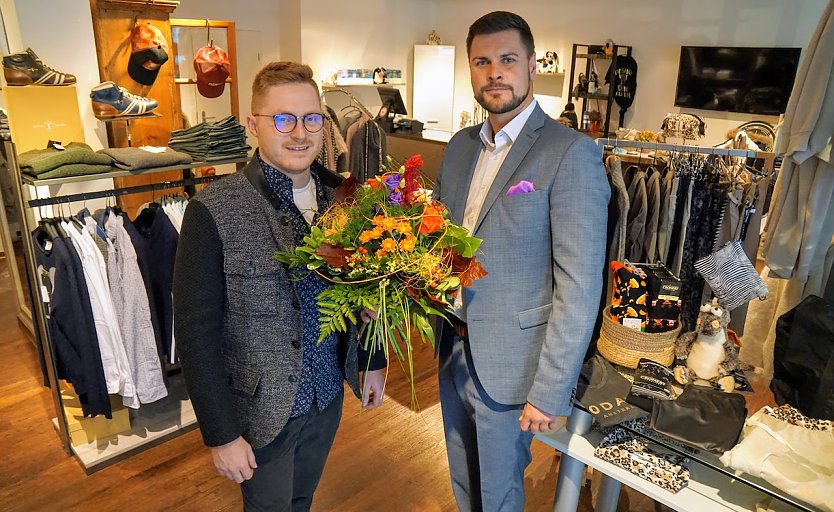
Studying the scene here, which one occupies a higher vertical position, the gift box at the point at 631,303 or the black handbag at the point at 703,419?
the gift box at the point at 631,303

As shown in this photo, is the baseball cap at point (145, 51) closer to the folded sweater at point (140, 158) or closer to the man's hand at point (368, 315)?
the folded sweater at point (140, 158)

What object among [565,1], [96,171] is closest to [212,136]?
[96,171]

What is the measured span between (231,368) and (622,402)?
1.06 metres

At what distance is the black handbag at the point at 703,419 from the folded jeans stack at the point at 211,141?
7.68 feet

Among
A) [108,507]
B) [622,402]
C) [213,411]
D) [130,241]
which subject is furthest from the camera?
[130,241]

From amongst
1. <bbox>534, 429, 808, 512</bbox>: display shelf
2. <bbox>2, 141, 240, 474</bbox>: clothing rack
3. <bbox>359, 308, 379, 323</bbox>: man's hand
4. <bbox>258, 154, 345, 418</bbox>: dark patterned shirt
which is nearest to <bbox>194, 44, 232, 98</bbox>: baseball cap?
<bbox>2, 141, 240, 474</bbox>: clothing rack

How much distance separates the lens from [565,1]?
776cm

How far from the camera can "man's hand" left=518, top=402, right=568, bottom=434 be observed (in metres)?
1.52

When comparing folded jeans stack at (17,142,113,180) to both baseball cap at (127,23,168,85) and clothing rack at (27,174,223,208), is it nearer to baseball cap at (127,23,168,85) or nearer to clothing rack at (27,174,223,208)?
clothing rack at (27,174,223,208)

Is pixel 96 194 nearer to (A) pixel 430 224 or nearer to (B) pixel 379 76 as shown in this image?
(A) pixel 430 224

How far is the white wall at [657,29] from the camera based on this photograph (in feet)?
19.7

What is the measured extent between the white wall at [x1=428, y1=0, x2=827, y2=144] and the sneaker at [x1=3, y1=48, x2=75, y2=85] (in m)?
6.55

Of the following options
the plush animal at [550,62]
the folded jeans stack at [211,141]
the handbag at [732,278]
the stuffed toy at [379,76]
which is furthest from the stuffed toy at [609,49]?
the handbag at [732,278]

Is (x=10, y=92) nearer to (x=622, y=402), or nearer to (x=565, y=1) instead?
(x=622, y=402)
